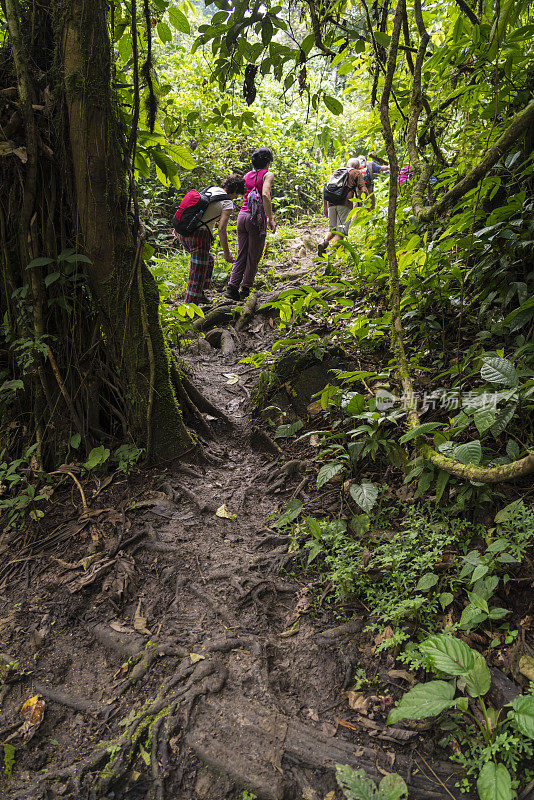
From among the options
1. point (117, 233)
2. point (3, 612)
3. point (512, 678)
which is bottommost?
point (3, 612)

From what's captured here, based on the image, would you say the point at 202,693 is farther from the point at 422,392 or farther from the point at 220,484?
the point at 422,392

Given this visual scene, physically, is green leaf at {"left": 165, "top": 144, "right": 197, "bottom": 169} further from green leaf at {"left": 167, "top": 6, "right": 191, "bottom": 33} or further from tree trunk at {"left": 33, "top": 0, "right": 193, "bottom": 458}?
green leaf at {"left": 167, "top": 6, "right": 191, "bottom": 33}

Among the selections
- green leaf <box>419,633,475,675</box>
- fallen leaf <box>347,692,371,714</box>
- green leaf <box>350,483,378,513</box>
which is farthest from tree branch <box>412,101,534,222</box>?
fallen leaf <box>347,692,371,714</box>

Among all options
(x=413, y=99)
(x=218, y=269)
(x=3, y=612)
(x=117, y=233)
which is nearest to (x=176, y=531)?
(x=3, y=612)

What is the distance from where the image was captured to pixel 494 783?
4.45 ft

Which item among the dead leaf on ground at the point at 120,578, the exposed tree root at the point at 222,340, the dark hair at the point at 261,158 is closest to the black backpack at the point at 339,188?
the dark hair at the point at 261,158

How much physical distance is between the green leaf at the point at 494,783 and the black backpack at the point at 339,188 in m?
7.37

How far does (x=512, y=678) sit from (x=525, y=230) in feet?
7.80

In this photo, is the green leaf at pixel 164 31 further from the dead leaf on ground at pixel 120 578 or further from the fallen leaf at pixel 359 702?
the fallen leaf at pixel 359 702

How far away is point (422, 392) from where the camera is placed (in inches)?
115

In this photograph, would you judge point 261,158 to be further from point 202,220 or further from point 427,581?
point 427,581

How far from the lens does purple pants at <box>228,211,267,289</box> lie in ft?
21.1

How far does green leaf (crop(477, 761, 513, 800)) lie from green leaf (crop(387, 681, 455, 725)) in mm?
183

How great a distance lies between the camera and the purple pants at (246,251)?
6.43 meters
